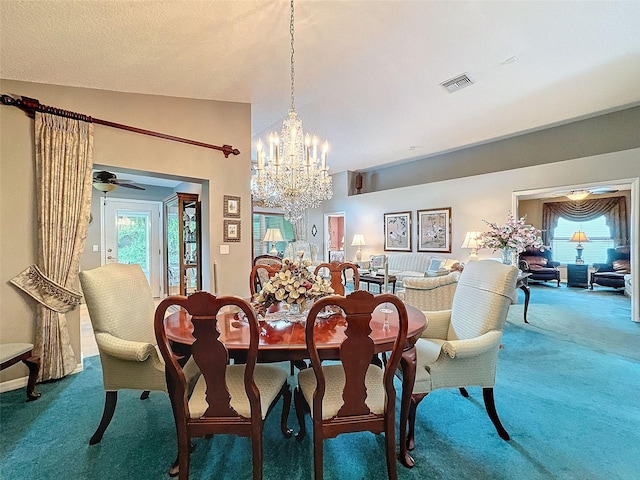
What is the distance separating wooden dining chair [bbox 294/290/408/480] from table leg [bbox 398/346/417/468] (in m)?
0.18

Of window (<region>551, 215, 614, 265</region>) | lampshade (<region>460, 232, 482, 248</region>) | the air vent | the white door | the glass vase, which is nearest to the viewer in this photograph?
the air vent

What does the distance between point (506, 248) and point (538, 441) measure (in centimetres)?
280

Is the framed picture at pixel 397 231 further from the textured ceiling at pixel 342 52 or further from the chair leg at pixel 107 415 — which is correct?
the chair leg at pixel 107 415

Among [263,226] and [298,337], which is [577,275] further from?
[298,337]

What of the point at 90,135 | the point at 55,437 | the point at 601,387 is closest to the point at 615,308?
the point at 601,387

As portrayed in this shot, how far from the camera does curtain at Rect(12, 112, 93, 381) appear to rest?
2.54 meters

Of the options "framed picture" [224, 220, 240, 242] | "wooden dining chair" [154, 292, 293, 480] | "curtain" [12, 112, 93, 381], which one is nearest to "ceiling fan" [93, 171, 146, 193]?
"curtain" [12, 112, 93, 381]

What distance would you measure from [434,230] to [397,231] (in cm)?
97

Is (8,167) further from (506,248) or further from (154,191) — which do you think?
(506,248)

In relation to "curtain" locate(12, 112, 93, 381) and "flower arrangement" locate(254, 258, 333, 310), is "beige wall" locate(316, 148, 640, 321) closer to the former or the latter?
"flower arrangement" locate(254, 258, 333, 310)

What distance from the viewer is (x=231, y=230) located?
13.0ft

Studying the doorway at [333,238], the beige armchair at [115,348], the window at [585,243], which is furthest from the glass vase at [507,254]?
the window at [585,243]

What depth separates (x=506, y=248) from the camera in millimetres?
4074

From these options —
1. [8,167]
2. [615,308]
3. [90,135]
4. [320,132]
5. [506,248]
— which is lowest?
[615,308]
